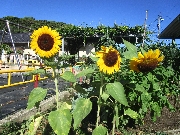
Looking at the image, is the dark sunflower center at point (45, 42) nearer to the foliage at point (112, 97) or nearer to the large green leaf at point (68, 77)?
the foliage at point (112, 97)

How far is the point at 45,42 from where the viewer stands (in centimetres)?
227

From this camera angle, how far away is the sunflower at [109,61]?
6.91ft

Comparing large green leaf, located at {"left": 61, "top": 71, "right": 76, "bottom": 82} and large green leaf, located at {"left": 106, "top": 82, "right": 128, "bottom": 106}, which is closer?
large green leaf, located at {"left": 106, "top": 82, "right": 128, "bottom": 106}

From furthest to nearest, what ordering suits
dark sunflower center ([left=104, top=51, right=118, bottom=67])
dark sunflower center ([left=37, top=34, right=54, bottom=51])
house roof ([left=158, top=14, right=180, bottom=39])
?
house roof ([left=158, top=14, right=180, bottom=39])
dark sunflower center ([left=37, top=34, right=54, bottom=51])
dark sunflower center ([left=104, top=51, right=118, bottom=67])

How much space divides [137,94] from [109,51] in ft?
8.06

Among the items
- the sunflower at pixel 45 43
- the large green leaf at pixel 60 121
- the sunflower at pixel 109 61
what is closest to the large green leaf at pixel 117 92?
the sunflower at pixel 109 61

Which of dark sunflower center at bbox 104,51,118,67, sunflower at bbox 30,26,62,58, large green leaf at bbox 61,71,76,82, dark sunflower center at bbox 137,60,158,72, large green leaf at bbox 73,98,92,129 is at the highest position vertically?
sunflower at bbox 30,26,62,58

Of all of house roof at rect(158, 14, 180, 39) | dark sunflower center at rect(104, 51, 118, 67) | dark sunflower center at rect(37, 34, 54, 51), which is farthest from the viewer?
house roof at rect(158, 14, 180, 39)

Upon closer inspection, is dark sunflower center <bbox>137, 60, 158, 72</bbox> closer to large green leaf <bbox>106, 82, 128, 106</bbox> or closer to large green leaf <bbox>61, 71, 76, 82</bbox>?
large green leaf <bbox>106, 82, 128, 106</bbox>

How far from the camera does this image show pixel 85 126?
16.6 feet

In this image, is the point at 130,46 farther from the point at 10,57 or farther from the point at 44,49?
the point at 10,57

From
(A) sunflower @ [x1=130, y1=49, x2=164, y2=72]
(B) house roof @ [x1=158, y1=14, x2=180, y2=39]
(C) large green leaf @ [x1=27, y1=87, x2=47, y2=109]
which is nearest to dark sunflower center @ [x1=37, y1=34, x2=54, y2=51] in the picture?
(C) large green leaf @ [x1=27, y1=87, x2=47, y2=109]

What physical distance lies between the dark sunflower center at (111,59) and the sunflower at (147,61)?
18cm

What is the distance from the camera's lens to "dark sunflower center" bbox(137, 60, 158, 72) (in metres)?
2.12
